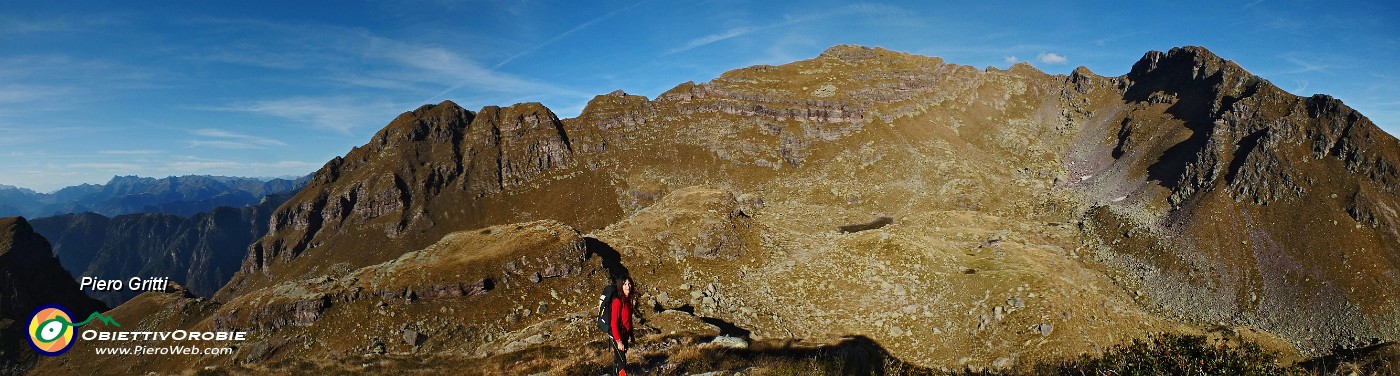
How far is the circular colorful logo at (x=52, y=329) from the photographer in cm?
3981

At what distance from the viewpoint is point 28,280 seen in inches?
3189

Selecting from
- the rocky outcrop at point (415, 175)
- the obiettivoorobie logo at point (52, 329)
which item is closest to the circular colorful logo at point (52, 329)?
the obiettivoorobie logo at point (52, 329)

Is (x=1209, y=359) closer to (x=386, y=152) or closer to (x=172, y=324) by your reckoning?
(x=172, y=324)

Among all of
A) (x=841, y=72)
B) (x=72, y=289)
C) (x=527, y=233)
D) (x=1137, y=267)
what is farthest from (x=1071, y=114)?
(x=72, y=289)

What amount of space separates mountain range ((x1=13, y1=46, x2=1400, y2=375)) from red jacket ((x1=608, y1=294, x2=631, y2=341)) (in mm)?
8041

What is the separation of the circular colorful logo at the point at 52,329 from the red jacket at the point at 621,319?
179 feet

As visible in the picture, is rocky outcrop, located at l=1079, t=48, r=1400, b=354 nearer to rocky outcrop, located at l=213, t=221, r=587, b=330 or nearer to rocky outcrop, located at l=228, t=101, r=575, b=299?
rocky outcrop, located at l=213, t=221, r=587, b=330

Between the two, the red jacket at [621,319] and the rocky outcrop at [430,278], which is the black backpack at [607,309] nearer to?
the red jacket at [621,319]

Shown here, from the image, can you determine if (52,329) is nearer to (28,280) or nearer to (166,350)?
(166,350)

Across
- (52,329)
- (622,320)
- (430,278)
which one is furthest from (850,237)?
(52,329)

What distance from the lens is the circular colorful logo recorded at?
3981 cm

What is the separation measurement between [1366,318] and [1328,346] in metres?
3.97

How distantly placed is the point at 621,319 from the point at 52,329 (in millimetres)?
60428

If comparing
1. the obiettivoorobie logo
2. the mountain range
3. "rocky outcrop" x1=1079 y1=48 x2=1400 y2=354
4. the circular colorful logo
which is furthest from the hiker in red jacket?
the circular colorful logo
